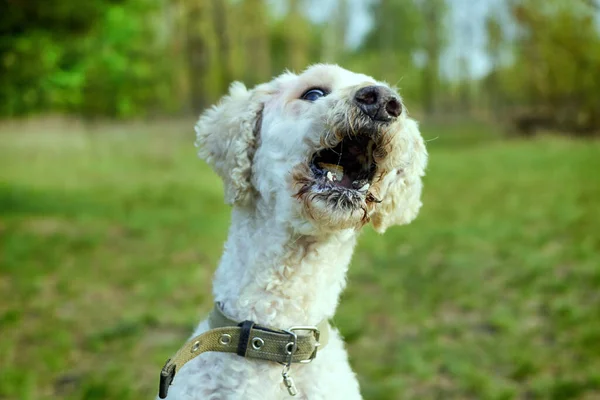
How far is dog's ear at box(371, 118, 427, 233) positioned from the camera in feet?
6.76

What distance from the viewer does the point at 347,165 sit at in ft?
6.58

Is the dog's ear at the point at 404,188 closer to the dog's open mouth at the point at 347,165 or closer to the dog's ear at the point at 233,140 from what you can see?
the dog's open mouth at the point at 347,165

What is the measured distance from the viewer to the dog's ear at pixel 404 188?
2.06 metres

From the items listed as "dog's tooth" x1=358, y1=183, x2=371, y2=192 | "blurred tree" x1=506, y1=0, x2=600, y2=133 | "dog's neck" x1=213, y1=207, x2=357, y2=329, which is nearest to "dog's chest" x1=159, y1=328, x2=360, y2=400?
"dog's neck" x1=213, y1=207, x2=357, y2=329

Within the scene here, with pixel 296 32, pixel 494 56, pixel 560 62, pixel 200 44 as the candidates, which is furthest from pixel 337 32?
pixel 560 62

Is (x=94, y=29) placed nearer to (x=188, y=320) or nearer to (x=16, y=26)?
(x=16, y=26)

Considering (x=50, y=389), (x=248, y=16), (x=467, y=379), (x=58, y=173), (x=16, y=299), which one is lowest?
(x=58, y=173)

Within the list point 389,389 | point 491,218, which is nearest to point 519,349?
point 389,389

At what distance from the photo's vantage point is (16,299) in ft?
19.2

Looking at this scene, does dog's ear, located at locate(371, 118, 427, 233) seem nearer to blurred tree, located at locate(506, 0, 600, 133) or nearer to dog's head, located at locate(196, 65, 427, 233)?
dog's head, located at locate(196, 65, 427, 233)

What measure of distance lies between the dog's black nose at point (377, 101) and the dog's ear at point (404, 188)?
162 millimetres

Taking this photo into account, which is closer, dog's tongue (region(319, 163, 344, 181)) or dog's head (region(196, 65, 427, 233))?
dog's head (region(196, 65, 427, 233))

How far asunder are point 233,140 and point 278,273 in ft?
1.63

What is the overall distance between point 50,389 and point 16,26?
4.50 meters
